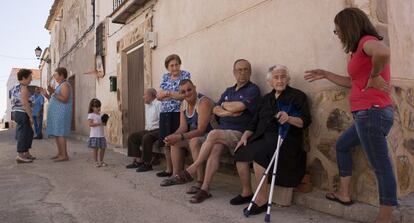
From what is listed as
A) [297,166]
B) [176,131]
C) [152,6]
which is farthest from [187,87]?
[152,6]

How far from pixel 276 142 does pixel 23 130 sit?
5.02m

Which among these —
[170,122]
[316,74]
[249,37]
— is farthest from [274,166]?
[170,122]

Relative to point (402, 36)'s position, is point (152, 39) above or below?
above

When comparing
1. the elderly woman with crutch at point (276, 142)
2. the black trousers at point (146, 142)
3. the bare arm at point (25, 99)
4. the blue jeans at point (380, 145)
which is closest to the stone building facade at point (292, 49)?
the elderly woman with crutch at point (276, 142)

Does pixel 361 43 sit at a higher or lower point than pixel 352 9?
lower

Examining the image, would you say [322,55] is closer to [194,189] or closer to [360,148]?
[360,148]

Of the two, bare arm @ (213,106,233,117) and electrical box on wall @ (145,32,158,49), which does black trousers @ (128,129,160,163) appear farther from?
electrical box on wall @ (145,32,158,49)

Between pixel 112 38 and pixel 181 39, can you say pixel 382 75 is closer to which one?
pixel 181 39

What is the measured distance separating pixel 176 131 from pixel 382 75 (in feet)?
9.46

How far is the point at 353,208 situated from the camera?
3.37 m

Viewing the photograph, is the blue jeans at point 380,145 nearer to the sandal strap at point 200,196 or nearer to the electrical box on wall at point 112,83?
the sandal strap at point 200,196

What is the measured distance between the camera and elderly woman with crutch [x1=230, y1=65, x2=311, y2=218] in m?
3.71

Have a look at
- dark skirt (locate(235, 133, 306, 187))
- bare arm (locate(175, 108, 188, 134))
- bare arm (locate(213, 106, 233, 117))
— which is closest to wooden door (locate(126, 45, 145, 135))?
bare arm (locate(175, 108, 188, 134))

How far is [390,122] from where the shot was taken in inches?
121
